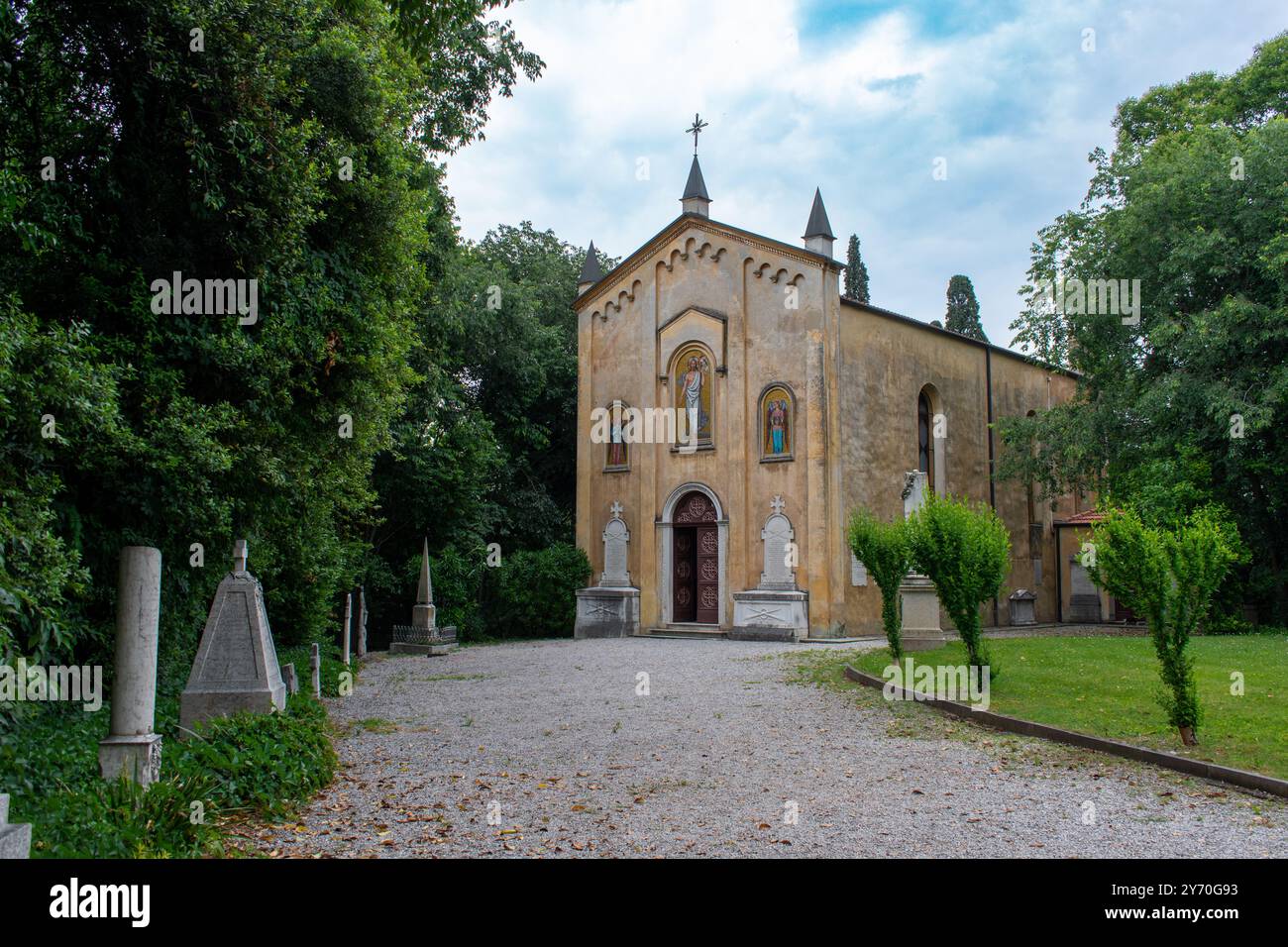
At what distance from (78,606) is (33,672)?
2127mm

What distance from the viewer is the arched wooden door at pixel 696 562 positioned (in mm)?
24422

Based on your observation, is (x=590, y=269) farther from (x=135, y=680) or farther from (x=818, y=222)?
(x=135, y=680)

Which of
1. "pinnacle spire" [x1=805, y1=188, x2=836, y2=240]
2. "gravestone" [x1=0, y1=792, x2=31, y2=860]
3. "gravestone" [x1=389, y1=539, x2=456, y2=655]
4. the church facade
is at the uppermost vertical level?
"pinnacle spire" [x1=805, y1=188, x2=836, y2=240]

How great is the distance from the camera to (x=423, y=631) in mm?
20766

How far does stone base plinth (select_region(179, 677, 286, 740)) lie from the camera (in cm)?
829

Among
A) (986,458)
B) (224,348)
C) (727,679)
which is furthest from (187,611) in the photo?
(986,458)

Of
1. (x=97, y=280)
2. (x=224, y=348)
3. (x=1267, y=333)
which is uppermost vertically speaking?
(x=1267, y=333)

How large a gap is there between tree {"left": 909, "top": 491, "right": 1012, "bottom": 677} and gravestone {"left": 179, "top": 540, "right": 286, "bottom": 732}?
797cm

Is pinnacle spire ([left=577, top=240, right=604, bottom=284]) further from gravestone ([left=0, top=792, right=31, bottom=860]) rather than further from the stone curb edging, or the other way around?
gravestone ([left=0, top=792, right=31, bottom=860])

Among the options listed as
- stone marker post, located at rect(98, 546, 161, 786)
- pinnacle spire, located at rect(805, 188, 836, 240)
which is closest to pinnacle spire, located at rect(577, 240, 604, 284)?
pinnacle spire, located at rect(805, 188, 836, 240)

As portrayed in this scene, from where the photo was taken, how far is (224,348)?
8.46 m

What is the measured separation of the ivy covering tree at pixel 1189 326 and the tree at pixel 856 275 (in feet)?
61.9
